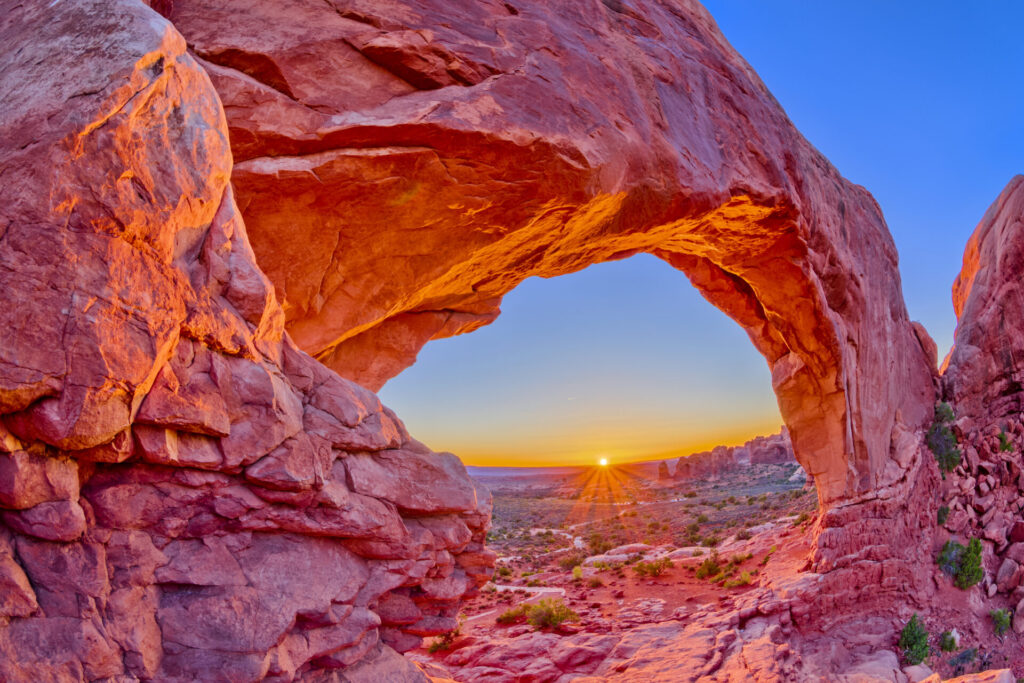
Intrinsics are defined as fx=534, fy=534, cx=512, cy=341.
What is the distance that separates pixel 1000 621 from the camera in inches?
473

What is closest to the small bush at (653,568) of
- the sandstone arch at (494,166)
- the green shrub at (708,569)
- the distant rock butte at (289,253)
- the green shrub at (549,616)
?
the green shrub at (708,569)

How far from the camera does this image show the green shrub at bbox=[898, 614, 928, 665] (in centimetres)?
1044

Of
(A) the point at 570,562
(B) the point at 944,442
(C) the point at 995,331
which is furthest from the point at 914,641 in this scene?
(A) the point at 570,562

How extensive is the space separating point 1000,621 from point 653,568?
8.08m

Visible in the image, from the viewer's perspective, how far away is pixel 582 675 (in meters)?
9.57

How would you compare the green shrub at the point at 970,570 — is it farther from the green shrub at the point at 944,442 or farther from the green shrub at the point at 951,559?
the green shrub at the point at 944,442

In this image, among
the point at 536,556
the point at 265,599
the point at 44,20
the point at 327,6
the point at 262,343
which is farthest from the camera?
the point at 536,556

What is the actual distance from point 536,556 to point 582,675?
40.7 feet

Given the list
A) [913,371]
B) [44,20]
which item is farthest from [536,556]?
[44,20]

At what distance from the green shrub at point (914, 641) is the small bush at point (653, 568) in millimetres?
6669

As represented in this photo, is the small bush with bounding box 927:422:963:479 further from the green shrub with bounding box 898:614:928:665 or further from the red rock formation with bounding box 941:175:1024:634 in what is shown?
the green shrub with bounding box 898:614:928:665

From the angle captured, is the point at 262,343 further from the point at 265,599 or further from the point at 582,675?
the point at 582,675

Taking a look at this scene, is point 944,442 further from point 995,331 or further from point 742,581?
point 742,581

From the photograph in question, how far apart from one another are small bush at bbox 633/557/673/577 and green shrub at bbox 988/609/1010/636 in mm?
7767
